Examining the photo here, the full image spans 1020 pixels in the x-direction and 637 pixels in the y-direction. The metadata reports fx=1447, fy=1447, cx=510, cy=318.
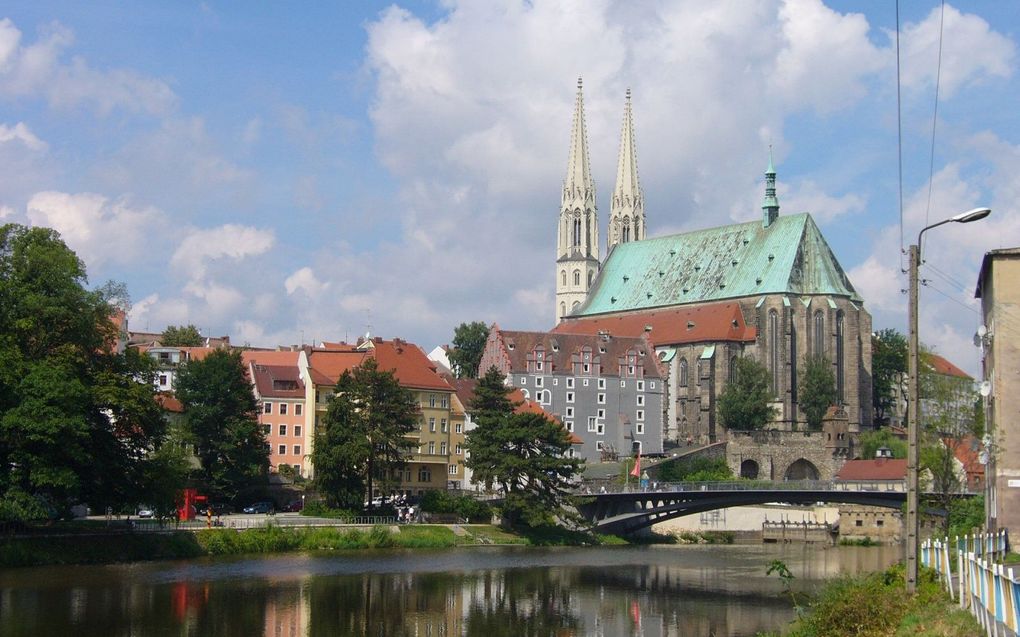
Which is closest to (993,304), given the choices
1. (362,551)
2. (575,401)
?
(362,551)

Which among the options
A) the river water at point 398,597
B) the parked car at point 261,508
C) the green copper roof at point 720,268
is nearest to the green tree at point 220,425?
the parked car at point 261,508

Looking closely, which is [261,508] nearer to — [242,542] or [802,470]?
[242,542]

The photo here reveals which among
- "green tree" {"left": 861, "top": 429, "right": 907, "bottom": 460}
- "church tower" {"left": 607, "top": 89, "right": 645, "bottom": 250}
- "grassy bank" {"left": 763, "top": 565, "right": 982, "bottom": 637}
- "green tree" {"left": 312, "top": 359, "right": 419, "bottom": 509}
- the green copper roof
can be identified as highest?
"church tower" {"left": 607, "top": 89, "right": 645, "bottom": 250}

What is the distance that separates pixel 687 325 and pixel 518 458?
69572 millimetres

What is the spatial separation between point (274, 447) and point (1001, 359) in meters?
61.3

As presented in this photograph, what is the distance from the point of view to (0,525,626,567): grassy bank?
57406mm

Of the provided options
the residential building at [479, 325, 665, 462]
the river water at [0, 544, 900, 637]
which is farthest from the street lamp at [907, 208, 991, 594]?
the residential building at [479, 325, 665, 462]

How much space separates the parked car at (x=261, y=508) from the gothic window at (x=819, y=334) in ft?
224

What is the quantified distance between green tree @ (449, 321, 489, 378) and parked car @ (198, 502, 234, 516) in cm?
6977

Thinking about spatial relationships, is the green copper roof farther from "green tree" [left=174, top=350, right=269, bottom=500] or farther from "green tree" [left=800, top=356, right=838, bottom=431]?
"green tree" [left=174, top=350, right=269, bottom=500]

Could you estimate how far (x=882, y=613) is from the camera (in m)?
30.5

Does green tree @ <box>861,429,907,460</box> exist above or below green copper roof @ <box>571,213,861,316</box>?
below

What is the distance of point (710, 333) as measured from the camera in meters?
144

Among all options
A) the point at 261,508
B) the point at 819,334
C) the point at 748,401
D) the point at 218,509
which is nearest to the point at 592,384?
the point at 748,401
